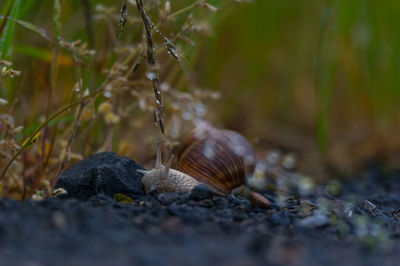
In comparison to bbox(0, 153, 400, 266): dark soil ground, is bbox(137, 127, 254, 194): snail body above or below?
above

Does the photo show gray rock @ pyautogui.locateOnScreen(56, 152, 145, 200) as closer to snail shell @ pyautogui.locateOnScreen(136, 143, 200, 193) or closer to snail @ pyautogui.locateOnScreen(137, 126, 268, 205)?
snail shell @ pyautogui.locateOnScreen(136, 143, 200, 193)

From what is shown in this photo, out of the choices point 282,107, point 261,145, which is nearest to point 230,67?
point 282,107

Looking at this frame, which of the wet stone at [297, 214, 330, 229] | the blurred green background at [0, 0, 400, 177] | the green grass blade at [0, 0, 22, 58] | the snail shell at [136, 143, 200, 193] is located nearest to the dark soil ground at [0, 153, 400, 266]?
the wet stone at [297, 214, 330, 229]

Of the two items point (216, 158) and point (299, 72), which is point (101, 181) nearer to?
point (216, 158)

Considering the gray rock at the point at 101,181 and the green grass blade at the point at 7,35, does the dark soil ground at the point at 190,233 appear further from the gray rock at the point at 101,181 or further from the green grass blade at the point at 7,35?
the green grass blade at the point at 7,35

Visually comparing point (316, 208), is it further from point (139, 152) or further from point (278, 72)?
point (278, 72)
